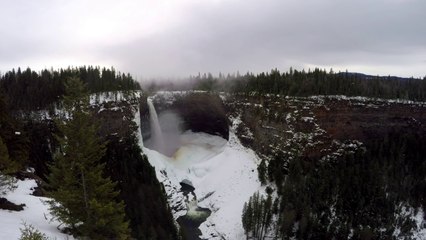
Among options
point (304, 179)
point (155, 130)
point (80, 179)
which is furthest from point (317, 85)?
point (80, 179)

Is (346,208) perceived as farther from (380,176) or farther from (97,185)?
(97,185)

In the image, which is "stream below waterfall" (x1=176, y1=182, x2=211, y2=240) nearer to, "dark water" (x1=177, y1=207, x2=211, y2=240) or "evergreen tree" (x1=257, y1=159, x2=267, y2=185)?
"dark water" (x1=177, y1=207, x2=211, y2=240)

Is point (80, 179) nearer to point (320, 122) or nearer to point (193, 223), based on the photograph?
point (193, 223)

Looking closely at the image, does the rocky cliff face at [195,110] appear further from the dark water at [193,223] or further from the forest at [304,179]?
the dark water at [193,223]

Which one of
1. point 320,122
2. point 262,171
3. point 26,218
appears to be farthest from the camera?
point 320,122

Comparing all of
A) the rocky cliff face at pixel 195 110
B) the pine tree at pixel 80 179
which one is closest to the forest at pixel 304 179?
the rocky cliff face at pixel 195 110

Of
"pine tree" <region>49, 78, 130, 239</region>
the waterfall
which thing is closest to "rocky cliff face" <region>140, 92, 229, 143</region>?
the waterfall
